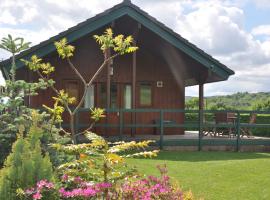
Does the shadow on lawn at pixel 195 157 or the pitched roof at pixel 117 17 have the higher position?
the pitched roof at pixel 117 17

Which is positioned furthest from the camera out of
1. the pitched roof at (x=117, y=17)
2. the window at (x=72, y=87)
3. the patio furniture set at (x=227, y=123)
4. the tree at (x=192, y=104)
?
the tree at (x=192, y=104)

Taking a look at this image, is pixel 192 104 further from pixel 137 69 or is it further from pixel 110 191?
pixel 110 191

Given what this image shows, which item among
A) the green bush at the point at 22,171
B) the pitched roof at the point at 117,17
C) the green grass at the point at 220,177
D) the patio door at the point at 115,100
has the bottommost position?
the green grass at the point at 220,177

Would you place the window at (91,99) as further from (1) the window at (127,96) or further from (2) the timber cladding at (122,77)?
(1) the window at (127,96)

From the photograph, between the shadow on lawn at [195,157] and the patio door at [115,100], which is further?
the patio door at [115,100]

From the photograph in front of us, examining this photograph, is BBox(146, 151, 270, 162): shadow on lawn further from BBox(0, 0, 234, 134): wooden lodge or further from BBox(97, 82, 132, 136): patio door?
BBox(97, 82, 132, 136): patio door

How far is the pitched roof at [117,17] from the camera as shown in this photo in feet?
45.6

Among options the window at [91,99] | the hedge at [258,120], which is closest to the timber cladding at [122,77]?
the window at [91,99]

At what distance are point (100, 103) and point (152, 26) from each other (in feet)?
12.9

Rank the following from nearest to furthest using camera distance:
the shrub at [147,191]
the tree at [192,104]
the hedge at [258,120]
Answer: the shrub at [147,191], the hedge at [258,120], the tree at [192,104]

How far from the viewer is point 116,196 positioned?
4371mm

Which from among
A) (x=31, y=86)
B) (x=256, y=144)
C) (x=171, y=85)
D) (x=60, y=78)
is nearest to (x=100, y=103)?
(x=60, y=78)

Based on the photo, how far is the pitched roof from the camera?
1391cm

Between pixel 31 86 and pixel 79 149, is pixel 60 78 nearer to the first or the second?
pixel 31 86
